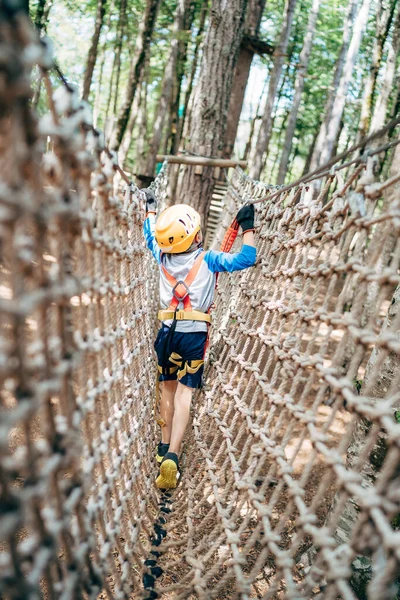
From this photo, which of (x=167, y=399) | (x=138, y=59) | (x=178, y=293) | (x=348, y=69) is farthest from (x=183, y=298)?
(x=348, y=69)

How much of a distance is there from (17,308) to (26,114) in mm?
240

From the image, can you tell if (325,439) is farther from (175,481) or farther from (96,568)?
(175,481)

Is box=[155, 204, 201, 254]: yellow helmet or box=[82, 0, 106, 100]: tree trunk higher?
box=[82, 0, 106, 100]: tree trunk

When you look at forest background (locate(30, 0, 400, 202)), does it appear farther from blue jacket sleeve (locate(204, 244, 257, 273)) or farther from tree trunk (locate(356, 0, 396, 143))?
blue jacket sleeve (locate(204, 244, 257, 273))

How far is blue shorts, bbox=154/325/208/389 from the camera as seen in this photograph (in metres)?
1.95

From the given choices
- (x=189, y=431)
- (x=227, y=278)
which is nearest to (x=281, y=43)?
(x=227, y=278)

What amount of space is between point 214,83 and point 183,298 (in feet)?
6.35

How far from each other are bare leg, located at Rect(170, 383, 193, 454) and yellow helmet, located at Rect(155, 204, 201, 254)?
2.02ft

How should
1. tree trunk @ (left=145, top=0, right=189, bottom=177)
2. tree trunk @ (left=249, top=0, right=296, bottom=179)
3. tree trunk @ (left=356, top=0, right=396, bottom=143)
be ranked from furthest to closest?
tree trunk @ (left=145, top=0, right=189, bottom=177), tree trunk @ (left=249, top=0, right=296, bottom=179), tree trunk @ (left=356, top=0, right=396, bottom=143)

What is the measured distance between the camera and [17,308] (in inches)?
21.2

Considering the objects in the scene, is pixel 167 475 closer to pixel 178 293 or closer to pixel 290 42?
pixel 178 293

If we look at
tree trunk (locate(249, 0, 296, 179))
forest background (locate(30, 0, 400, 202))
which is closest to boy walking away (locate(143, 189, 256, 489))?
forest background (locate(30, 0, 400, 202))

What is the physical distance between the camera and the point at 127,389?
4.77 feet

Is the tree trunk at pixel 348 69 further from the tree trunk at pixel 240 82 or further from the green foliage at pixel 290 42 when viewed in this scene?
the tree trunk at pixel 240 82
